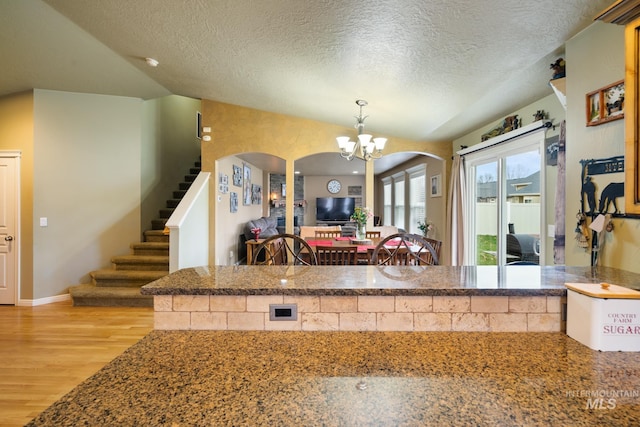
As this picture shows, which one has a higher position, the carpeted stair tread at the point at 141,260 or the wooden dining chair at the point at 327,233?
the wooden dining chair at the point at 327,233

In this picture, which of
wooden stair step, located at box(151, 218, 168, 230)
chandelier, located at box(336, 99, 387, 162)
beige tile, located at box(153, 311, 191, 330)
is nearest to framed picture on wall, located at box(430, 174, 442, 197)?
chandelier, located at box(336, 99, 387, 162)

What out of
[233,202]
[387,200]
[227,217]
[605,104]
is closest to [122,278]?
[227,217]

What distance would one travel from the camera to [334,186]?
1101 cm

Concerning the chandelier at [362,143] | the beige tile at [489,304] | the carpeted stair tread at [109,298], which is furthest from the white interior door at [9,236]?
the beige tile at [489,304]

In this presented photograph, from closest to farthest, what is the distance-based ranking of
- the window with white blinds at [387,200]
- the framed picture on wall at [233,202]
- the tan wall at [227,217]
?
the tan wall at [227,217]
the framed picture on wall at [233,202]
the window with white blinds at [387,200]

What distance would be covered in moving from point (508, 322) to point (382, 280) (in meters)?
0.43

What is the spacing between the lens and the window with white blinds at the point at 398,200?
27.6ft

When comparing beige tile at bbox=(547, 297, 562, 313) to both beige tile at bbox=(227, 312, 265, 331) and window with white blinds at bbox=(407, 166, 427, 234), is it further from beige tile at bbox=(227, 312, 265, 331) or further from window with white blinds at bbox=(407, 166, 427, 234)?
window with white blinds at bbox=(407, 166, 427, 234)

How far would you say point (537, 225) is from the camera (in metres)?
3.16

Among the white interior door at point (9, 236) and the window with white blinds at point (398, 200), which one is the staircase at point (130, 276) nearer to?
the white interior door at point (9, 236)

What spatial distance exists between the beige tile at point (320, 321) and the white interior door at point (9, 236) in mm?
5143

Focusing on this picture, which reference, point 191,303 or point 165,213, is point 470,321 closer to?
point 191,303

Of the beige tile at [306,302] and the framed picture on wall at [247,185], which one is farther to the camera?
the framed picture on wall at [247,185]

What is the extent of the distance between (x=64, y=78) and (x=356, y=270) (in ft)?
15.5
